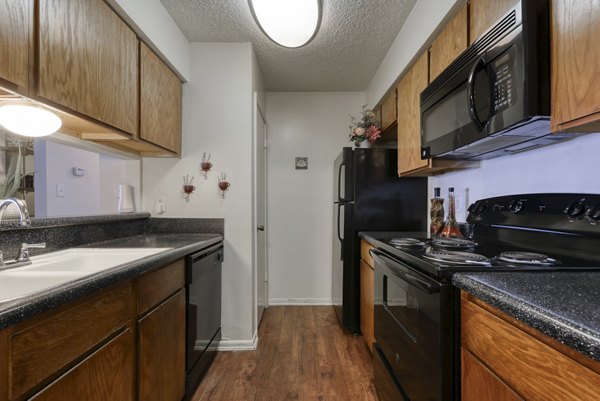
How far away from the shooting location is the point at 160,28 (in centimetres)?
188

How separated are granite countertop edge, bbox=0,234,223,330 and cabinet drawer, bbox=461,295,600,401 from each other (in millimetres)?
1131

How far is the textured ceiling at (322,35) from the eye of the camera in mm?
1903

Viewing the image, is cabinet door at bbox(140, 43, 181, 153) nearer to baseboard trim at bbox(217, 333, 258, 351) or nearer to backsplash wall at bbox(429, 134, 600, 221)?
baseboard trim at bbox(217, 333, 258, 351)

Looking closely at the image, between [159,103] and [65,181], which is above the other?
[159,103]

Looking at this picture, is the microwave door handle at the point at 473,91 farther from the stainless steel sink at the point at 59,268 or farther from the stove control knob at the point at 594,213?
the stainless steel sink at the point at 59,268

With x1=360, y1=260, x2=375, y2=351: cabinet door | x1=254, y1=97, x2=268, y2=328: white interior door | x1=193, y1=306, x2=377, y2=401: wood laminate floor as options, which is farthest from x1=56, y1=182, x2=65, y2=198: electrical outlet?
x1=360, y1=260, x2=375, y2=351: cabinet door

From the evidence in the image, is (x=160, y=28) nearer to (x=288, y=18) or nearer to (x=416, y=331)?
(x=288, y=18)

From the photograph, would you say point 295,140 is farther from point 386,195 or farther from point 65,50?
point 65,50

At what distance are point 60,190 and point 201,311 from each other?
1.04m

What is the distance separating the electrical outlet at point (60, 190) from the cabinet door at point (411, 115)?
206 cm

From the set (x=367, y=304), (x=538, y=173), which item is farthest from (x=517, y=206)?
(x=367, y=304)

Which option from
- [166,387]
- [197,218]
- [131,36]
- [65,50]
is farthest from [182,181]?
[166,387]

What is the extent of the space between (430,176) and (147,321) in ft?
6.90

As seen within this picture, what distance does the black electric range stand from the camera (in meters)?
0.97
